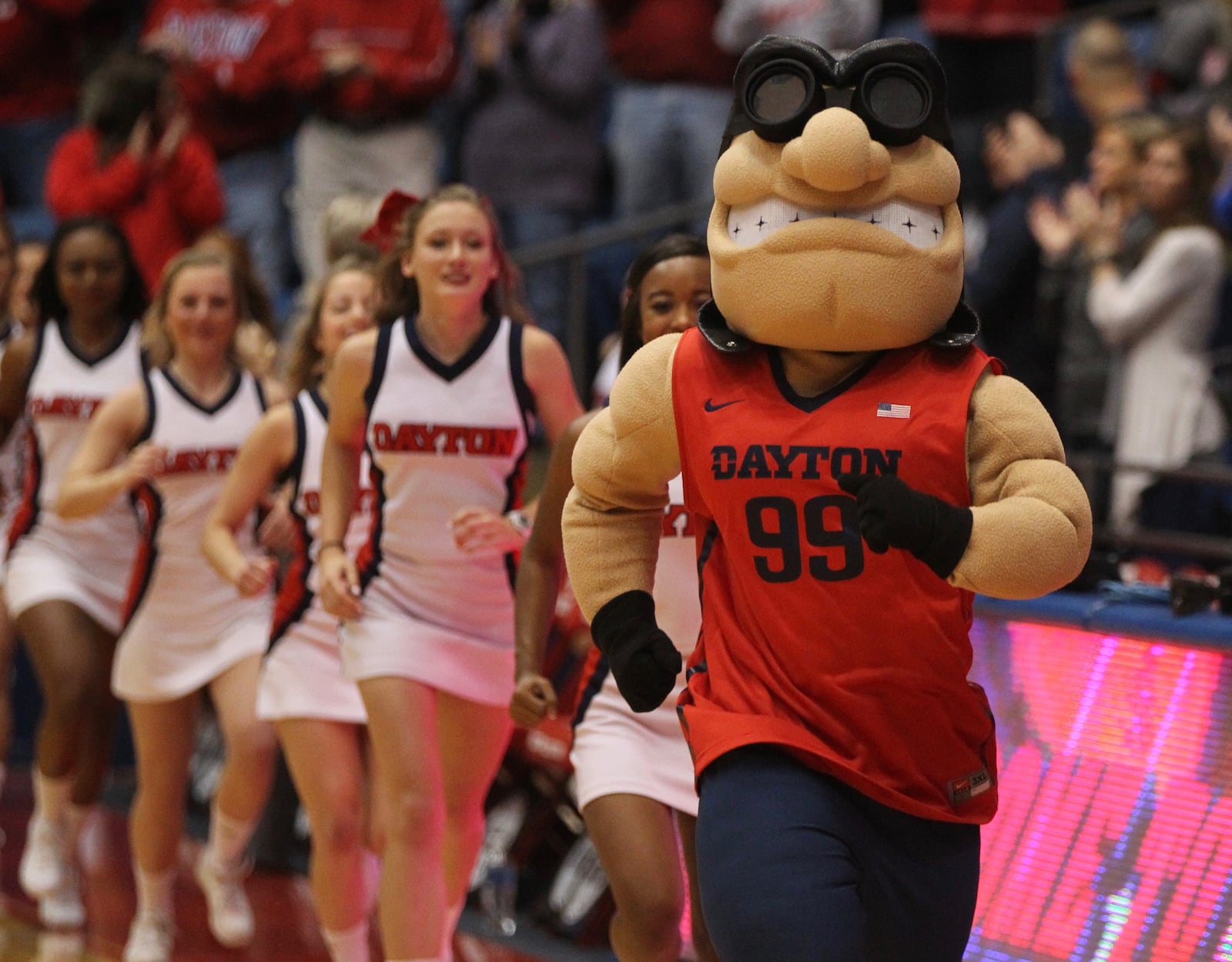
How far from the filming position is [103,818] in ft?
23.2

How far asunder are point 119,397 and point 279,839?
6.12 ft

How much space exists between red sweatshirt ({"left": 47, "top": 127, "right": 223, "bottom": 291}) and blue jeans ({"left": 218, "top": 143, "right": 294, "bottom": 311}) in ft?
2.68

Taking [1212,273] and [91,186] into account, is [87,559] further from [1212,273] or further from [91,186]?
[1212,273]

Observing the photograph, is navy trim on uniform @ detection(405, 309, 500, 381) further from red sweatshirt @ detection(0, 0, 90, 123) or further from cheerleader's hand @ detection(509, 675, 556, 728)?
red sweatshirt @ detection(0, 0, 90, 123)

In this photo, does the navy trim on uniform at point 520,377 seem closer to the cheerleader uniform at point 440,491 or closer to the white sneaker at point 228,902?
the cheerleader uniform at point 440,491

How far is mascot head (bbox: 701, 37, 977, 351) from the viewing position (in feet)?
8.97

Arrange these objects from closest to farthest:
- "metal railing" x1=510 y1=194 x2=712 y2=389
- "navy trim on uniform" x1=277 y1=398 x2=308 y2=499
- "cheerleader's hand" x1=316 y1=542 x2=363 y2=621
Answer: "cheerleader's hand" x1=316 y1=542 x2=363 y2=621, "navy trim on uniform" x1=277 y1=398 x2=308 y2=499, "metal railing" x1=510 y1=194 x2=712 y2=389

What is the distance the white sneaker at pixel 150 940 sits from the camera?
16.8 feet

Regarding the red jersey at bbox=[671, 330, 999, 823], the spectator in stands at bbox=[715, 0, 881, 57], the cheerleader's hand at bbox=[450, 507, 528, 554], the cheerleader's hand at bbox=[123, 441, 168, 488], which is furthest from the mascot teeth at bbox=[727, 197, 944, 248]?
the spectator in stands at bbox=[715, 0, 881, 57]

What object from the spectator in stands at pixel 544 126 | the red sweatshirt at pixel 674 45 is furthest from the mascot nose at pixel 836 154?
the spectator in stands at pixel 544 126

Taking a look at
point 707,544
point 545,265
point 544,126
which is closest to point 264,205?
point 544,126

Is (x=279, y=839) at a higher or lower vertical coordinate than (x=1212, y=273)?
lower

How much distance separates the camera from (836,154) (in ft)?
8.91

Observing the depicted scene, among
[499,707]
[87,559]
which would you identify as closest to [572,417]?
[499,707]
